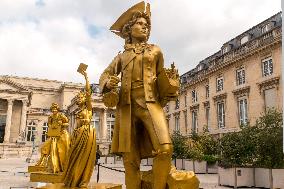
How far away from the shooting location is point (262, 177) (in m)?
13.4

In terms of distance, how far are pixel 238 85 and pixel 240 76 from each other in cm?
78

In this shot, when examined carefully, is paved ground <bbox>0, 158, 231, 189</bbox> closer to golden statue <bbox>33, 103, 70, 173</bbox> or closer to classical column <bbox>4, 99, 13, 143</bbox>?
golden statue <bbox>33, 103, 70, 173</bbox>

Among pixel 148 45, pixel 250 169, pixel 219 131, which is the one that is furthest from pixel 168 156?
pixel 219 131

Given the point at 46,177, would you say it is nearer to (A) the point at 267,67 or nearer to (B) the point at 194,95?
(A) the point at 267,67

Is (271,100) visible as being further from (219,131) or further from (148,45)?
(148,45)

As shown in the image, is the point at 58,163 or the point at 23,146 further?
the point at 23,146

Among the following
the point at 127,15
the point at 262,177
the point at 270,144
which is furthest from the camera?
the point at 270,144

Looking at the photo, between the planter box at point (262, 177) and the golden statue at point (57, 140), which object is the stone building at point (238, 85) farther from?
the golden statue at point (57, 140)

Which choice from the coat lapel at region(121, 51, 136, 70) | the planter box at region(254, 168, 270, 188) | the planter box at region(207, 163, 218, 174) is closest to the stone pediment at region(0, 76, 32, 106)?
the planter box at region(207, 163, 218, 174)

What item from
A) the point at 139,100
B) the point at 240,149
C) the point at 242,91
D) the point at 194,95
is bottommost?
the point at 240,149

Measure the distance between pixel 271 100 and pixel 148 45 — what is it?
21504 mm

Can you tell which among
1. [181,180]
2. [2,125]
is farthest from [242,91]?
[2,125]

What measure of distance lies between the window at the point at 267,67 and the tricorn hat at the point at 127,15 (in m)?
21.5

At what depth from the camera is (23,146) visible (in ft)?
152
